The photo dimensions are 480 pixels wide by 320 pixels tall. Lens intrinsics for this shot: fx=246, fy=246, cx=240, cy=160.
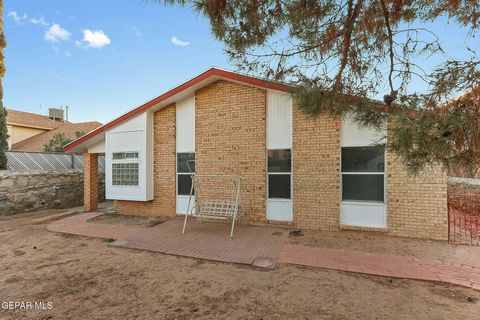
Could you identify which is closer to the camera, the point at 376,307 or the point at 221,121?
the point at 376,307

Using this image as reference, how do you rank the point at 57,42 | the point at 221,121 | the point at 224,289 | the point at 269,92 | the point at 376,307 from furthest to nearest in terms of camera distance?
the point at 57,42
the point at 221,121
the point at 269,92
the point at 224,289
the point at 376,307

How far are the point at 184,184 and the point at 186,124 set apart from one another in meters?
2.10

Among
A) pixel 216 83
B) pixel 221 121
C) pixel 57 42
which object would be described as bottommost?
pixel 221 121

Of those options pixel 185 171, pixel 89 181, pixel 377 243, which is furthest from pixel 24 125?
pixel 377 243

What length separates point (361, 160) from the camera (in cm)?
671

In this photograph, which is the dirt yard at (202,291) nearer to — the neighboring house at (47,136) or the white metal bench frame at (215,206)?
the white metal bench frame at (215,206)

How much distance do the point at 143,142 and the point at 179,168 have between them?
157cm

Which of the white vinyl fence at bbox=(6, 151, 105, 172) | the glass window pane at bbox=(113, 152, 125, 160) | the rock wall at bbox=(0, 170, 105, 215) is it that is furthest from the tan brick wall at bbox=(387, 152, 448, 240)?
the white vinyl fence at bbox=(6, 151, 105, 172)

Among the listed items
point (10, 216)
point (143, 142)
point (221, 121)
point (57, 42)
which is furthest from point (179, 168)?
point (57, 42)

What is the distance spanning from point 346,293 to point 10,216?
1123 centimetres

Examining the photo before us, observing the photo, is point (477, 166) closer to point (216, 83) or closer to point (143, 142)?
point (216, 83)

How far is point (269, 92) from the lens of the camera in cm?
752

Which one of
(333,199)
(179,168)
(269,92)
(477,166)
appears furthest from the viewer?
(179,168)

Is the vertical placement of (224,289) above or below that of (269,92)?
below
